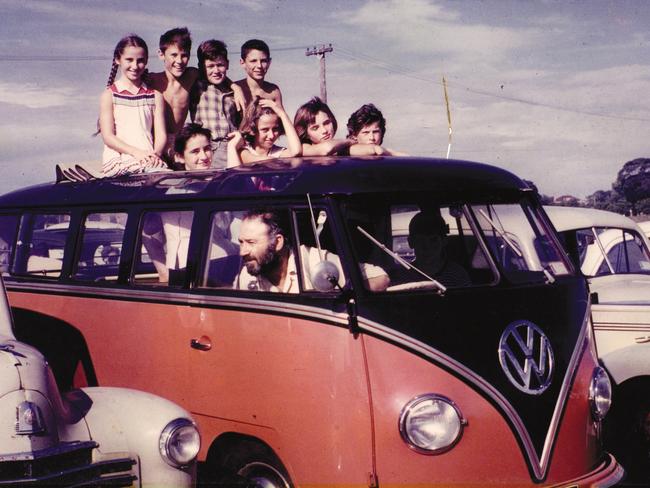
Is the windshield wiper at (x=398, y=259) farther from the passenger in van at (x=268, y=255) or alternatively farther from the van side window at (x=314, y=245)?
the passenger in van at (x=268, y=255)

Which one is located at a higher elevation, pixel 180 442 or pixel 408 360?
pixel 408 360

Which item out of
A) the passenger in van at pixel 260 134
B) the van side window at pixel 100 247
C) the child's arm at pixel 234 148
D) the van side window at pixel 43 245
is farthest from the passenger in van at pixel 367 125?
the van side window at pixel 43 245

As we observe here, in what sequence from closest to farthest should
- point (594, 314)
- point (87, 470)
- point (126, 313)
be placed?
point (87, 470)
point (126, 313)
point (594, 314)

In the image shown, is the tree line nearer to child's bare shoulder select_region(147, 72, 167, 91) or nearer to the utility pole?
the utility pole

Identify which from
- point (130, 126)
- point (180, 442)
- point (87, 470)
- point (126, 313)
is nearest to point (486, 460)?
point (180, 442)

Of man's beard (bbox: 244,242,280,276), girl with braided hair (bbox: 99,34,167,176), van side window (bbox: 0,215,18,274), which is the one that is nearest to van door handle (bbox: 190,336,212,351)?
man's beard (bbox: 244,242,280,276)

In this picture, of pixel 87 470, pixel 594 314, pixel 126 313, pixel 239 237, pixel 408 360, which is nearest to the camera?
pixel 87 470

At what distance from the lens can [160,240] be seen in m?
5.55

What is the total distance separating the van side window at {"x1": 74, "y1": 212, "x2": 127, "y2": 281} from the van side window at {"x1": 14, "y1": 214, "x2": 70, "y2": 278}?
23cm

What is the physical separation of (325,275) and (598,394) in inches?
67.9

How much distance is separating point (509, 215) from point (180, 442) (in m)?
2.24

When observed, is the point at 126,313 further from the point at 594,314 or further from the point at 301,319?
the point at 594,314

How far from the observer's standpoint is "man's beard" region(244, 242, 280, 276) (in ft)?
15.7

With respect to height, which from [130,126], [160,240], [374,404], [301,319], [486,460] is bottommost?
[486,460]
